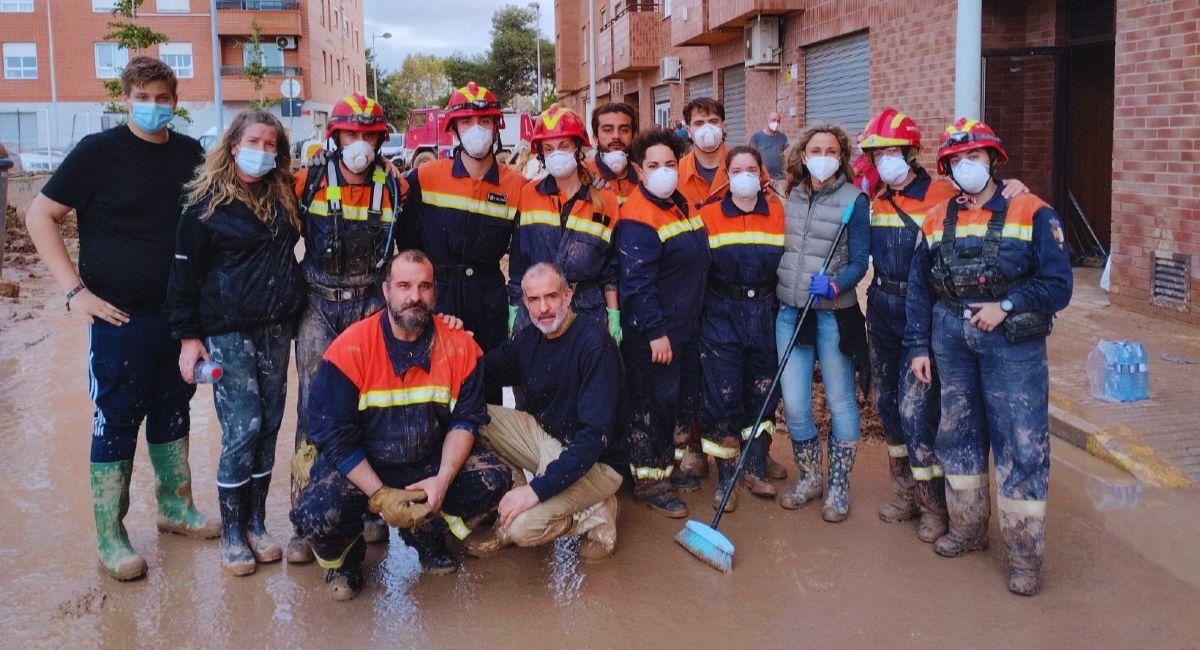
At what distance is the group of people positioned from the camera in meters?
4.32

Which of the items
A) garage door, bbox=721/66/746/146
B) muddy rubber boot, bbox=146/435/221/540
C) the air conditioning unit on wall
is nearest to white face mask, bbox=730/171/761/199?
muddy rubber boot, bbox=146/435/221/540

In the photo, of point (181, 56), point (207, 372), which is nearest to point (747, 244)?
point (207, 372)

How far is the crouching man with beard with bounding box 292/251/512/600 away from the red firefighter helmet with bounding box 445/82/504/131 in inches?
39.2

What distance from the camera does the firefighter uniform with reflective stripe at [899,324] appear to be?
480cm

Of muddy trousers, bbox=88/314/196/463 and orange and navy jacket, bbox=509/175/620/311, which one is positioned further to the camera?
orange and navy jacket, bbox=509/175/620/311

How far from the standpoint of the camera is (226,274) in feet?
14.8

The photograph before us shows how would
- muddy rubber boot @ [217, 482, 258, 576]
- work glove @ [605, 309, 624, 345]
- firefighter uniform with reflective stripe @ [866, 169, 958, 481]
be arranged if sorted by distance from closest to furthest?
muddy rubber boot @ [217, 482, 258, 576] < firefighter uniform with reflective stripe @ [866, 169, 958, 481] < work glove @ [605, 309, 624, 345]

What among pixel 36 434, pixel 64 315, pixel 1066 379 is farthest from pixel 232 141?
pixel 64 315

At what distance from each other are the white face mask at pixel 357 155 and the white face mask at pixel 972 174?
2585 mm

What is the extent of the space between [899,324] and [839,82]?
11.2 m

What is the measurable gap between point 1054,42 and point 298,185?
9207 millimetres

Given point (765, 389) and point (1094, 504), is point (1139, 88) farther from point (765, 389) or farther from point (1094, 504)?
point (765, 389)

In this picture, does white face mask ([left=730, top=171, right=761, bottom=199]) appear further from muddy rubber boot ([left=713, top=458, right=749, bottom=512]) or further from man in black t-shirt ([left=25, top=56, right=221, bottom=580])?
man in black t-shirt ([left=25, top=56, right=221, bottom=580])

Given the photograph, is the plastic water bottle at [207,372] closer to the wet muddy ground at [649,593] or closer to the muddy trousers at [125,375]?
the muddy trousers at [125,375]
